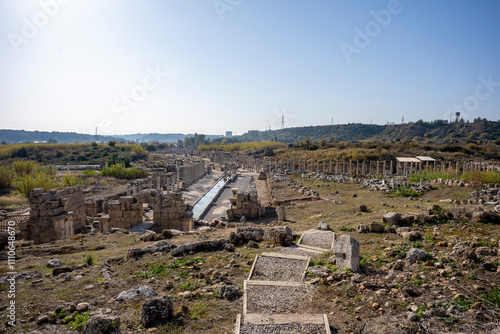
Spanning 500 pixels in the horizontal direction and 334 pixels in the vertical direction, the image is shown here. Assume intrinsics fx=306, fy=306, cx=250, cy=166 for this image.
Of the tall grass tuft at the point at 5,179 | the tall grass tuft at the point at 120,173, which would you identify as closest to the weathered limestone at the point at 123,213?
the tall grass tuft at the point at 5,179

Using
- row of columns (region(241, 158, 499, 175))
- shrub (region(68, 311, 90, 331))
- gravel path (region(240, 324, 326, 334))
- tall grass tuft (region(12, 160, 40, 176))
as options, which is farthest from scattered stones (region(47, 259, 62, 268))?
row of columns (region(241, 158, 499, 175))

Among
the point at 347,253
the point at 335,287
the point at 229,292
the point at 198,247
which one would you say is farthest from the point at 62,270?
the point at 347,253

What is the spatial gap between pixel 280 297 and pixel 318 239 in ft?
13.8

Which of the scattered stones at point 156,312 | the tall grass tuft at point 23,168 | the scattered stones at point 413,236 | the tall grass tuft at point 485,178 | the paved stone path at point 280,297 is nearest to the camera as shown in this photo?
the paved stone path at point 280,297

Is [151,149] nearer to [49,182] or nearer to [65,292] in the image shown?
[49,182]

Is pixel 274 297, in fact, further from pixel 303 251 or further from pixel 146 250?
pixel 146 250

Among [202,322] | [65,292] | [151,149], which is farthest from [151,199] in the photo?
[151,149]

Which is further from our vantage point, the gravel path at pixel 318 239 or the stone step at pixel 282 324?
the gravel path at pixel 318 239

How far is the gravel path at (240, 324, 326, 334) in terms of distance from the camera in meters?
4.95

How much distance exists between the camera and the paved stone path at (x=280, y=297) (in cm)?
508

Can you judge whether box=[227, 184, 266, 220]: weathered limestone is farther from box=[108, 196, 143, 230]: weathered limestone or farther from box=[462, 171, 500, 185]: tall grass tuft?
box=[462, 171, 500, 185]: tall grass tuft

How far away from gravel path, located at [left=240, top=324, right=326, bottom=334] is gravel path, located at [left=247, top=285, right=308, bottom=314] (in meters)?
0.51

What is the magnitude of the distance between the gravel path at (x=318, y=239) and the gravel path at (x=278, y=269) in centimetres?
175

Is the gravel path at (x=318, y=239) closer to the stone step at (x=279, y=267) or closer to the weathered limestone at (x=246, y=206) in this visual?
the stone step at (x=279, y=267)
